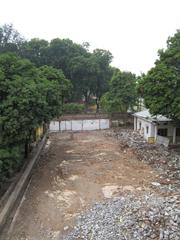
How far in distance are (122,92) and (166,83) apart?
41.5ft

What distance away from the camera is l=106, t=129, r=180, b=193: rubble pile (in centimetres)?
1319

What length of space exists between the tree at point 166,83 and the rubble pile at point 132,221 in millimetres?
8092

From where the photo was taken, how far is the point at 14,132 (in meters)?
12.4

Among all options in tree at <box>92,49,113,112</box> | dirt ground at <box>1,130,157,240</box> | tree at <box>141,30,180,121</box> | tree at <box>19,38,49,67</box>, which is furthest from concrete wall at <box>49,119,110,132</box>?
tree at <box>19,38,49,67</box>

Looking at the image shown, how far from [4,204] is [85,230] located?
13.0 ft

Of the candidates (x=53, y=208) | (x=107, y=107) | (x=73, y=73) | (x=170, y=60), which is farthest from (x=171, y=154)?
(x=73, y=73)

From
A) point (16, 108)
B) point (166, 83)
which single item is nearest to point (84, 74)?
point (166, 83)

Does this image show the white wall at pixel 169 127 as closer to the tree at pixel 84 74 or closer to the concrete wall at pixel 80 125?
the concrete wall at pixel 80 125

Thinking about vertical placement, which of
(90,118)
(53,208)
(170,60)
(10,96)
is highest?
(170,60)

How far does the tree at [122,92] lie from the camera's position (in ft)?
96.9

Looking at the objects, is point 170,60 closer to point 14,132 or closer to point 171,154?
point 171,154

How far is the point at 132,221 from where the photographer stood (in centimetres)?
873

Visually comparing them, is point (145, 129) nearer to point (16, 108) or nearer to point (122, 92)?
point (122, 92)

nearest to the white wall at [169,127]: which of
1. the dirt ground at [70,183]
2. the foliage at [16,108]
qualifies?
the dirt ground at [70,183]
